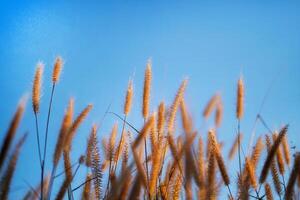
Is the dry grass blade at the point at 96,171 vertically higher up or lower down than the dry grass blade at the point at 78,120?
lower down

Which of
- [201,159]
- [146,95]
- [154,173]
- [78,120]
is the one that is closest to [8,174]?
[154,173]

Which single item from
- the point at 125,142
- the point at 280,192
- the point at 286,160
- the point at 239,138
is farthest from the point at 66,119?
the point at 286,160

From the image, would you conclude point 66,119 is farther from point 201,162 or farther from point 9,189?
point 201,162

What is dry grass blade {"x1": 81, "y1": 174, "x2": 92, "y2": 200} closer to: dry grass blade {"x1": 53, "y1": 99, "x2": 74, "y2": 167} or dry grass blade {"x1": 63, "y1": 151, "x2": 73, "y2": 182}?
dry grass blade {"x1": 63, "y1": 151, "x2": 73, "y2": 182}

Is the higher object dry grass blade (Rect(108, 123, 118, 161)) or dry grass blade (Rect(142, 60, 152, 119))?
dry grass blade (Rect(142, 60, 152, 119))

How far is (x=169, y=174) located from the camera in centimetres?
272

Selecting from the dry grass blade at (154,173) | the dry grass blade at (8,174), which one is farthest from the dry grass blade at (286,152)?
the dry grass blade at (8,174)

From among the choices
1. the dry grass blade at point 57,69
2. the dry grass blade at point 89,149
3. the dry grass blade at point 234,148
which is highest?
the dry grass blade at point 57,69

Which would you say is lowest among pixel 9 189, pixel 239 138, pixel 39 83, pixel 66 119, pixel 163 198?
pixel 9 189

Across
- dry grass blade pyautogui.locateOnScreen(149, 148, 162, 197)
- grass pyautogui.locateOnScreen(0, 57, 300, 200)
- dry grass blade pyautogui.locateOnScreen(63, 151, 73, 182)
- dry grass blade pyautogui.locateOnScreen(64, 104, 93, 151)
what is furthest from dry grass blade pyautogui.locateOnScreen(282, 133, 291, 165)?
dry grass blade pyautogui.locateOnScreen(63, 151, 73, 182)

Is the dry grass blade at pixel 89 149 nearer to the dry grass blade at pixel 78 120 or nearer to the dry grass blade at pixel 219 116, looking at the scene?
the dry grass blade at pixel 78 120

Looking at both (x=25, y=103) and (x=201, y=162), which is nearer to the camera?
(x=25, y=103)

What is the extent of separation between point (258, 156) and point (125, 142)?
976 millimetres

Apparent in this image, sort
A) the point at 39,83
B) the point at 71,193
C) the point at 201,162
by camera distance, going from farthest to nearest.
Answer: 1. the point at 39,83
2. the point at 71,193
3. the point at 201,162
